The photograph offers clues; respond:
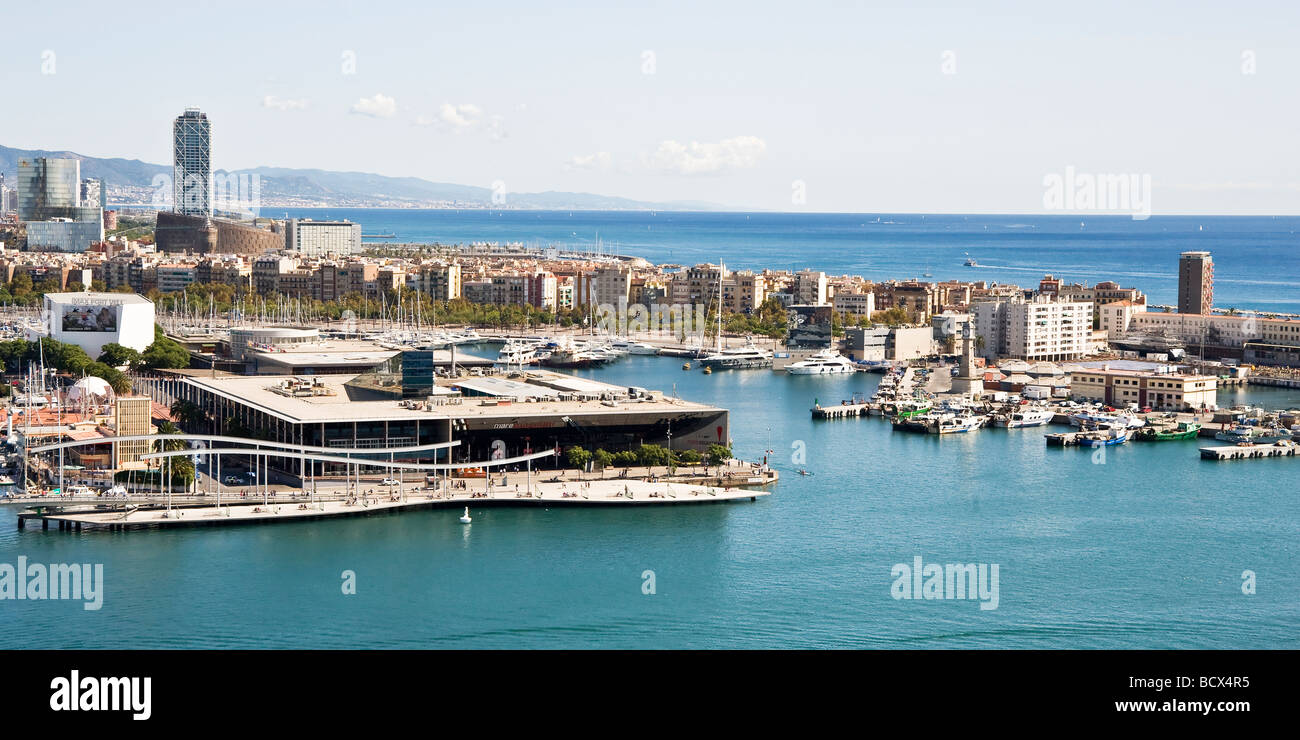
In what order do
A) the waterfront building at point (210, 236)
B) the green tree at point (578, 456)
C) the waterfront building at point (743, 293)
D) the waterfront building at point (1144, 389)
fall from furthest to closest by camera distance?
1. the waterfront building at point (210, 236)
2. the waterfront building at point (743, 293)
3. the waterfront building at point (1144, 389)
4. the green tree at point (578, 456)

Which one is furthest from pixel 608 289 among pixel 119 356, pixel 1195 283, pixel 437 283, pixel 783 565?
pixel 783 565

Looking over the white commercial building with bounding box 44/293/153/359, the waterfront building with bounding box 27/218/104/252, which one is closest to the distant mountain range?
the waterfront building with bounding box 27/218/104/252

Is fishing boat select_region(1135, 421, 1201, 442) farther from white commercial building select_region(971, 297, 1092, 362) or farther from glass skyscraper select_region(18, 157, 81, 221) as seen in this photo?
glass skyscraper select_region(18, 157, 81, 221)

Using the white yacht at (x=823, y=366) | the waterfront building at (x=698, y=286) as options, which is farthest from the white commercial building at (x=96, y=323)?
the waterfront building at (x=698, y=286)

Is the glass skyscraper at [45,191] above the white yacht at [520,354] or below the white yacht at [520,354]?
above

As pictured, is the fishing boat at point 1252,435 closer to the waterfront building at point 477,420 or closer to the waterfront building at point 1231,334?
the waterfront building at point 477,420

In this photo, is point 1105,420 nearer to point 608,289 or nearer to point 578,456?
point 578,456

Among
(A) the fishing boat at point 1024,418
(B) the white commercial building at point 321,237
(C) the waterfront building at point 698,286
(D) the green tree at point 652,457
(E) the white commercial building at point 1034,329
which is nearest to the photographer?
(D) the green tree at point 652,457

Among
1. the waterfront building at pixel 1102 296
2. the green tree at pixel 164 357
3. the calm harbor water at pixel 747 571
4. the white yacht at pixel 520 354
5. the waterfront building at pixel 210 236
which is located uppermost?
the waterfront building at pixel 210 236

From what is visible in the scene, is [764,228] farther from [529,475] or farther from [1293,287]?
[529,475]
